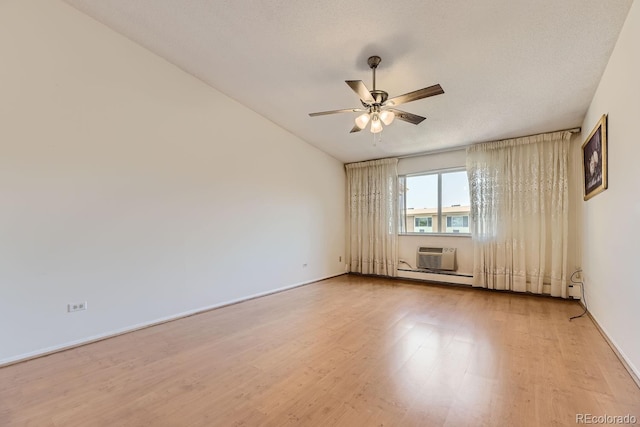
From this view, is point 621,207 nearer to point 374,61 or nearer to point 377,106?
point 377,106

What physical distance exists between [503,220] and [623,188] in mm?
2557

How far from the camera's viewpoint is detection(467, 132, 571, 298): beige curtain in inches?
168

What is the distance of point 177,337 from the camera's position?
283cm

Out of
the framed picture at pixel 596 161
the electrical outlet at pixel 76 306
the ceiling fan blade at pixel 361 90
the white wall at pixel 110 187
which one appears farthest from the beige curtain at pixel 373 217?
the electrical outlet at pixel 76 306

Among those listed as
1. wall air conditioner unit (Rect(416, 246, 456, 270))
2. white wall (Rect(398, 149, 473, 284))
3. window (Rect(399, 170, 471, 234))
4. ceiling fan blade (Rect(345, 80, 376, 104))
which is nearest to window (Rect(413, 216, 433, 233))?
window (Rect(399, 170, 471, 234))

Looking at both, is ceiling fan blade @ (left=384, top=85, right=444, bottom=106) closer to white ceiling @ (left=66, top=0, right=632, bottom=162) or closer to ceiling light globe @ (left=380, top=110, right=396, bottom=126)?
ceiling light globe @ (left=380, top=110, right=396, bottom=126)

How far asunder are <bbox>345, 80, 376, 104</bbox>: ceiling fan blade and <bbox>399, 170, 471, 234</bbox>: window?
3.37 meters

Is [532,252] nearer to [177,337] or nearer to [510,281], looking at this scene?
[510,281]

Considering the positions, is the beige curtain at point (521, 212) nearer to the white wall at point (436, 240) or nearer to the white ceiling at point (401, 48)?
the white wall at point (436, 240)

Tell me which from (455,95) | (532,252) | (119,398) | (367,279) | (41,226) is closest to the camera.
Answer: (119,398)

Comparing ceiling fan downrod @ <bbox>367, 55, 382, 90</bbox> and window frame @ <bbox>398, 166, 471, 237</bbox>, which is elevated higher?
ceiling fan downrod @ <bbox>367, 55, 382, 90</bbox>

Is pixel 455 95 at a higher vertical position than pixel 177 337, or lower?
higher

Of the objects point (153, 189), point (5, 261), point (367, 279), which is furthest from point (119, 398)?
point (367, 279)

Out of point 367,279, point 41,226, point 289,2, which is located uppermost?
point 289,2
